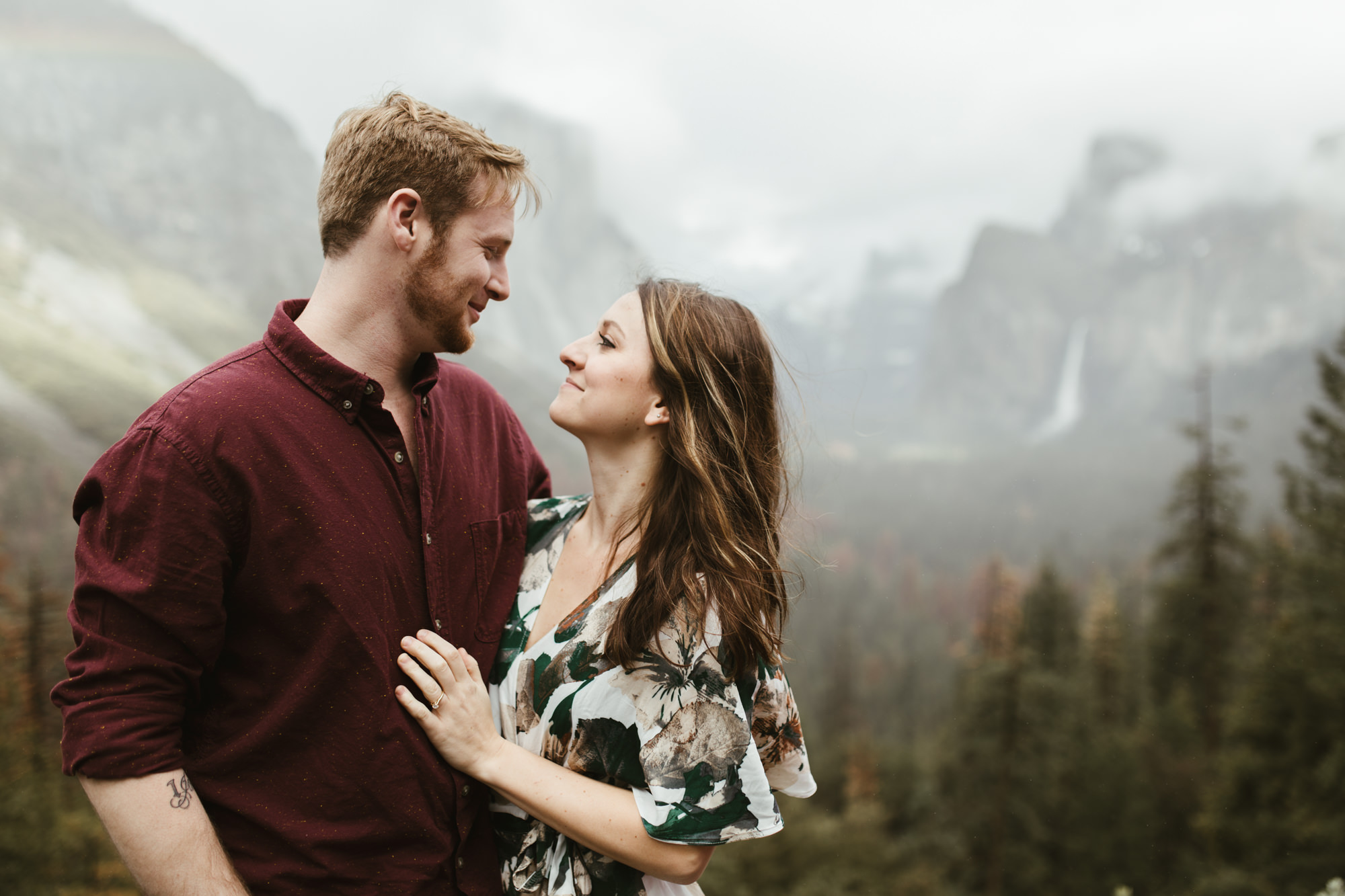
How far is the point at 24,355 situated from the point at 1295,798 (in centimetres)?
10506

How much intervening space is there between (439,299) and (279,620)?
98 centimetres

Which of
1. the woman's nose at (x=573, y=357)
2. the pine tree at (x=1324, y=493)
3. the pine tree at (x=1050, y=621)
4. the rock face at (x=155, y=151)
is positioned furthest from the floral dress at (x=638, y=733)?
the rock face at (x=155, y=151)

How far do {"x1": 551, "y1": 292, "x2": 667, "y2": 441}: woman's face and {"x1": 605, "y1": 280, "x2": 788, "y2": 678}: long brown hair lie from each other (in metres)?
0.04

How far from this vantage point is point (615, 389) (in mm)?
2715

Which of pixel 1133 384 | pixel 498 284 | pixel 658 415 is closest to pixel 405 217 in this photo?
pixel 498 284

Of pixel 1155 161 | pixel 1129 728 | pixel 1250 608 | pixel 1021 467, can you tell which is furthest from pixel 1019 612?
pixel 1155 161

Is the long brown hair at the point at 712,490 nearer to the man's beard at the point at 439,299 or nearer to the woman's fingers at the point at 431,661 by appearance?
the woman's fingers at the point at 431,661

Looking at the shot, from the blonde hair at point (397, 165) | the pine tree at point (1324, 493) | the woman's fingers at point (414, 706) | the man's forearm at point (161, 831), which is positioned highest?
the blonde hair at point (397, 165)

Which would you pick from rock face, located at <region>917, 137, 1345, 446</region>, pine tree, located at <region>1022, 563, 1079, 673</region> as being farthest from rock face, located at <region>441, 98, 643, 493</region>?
rock face, located at <region>917, 137, 1345, 446</region>

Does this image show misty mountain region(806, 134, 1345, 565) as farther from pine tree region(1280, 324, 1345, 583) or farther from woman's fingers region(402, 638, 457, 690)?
woman's fingers region(402, 638, 457, 690)

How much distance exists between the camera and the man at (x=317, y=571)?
1920 millimetres

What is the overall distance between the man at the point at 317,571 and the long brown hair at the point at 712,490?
0.55m

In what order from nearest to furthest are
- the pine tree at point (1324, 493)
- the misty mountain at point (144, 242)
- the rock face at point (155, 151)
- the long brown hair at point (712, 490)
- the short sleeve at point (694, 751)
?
the short sleeve at point (694, 751) → the long brown hair at point (712, 490) → the pine tree at point (1324, 493) → the misty mountain at point (144, 242) → the rock face at point (155, 151)

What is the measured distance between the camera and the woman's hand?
7.39 ft
